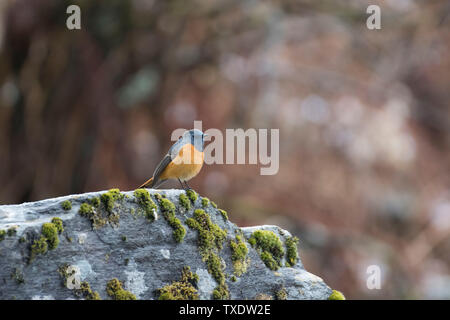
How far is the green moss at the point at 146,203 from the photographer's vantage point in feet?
12.0

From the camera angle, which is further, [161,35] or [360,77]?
[360,77]

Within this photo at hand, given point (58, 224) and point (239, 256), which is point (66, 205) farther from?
point (239, 256)

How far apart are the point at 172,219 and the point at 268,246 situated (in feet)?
2.57

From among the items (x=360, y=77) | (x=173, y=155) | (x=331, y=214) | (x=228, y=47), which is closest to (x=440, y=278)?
(x=331, y=214)

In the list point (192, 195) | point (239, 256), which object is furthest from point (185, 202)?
point (239, 256)

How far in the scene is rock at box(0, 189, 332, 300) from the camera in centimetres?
322

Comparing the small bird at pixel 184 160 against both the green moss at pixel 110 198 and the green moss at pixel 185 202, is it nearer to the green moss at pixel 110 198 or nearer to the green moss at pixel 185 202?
the green moss at pixel 185 202

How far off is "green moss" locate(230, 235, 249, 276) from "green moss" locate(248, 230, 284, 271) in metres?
0.13

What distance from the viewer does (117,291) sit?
3377 millimetres

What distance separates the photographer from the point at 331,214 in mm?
13148

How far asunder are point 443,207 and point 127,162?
7.81 meters

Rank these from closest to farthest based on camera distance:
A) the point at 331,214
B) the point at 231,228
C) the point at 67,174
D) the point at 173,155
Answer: the point at 231,228, the point at 173,155, the point at 67,174, the point at 331,214
